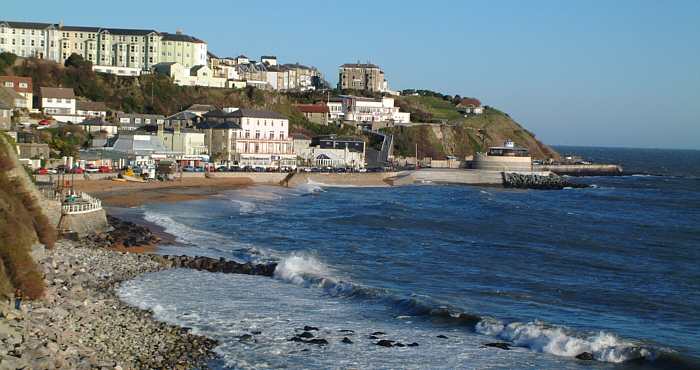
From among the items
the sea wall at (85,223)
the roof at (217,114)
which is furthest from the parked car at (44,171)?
the roof at (217,114)

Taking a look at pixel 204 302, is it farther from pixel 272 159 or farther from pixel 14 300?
pixel 272 159

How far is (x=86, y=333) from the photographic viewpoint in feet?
56.7

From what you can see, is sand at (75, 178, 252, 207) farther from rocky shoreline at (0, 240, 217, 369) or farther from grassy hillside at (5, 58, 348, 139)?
grassy hillside at (5, 58, 348, 139)

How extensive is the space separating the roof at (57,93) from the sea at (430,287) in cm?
2661

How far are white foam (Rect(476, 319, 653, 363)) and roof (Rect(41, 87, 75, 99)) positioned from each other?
5789 centimetres

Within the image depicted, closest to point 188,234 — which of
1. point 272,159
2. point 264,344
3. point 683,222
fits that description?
point 264,344

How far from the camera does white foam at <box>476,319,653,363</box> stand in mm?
19609

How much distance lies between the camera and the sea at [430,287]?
63.5 ft

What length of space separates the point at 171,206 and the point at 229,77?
53479 mm

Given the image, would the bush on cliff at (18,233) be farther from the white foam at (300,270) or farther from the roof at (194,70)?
the roof at (194,70)

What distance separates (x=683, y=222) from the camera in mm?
52219

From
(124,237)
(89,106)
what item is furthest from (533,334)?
(89,106)

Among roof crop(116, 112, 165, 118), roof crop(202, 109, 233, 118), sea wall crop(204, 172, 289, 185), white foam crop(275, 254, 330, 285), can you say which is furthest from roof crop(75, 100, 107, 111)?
white foam crop(275, 254, 330, 285)

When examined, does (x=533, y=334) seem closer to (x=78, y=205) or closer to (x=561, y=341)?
(x=561, y=341)
